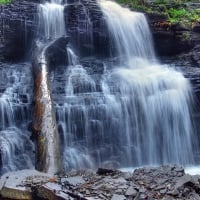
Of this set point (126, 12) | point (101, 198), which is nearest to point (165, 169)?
point (101, 198)

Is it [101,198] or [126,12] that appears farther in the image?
[126,12]

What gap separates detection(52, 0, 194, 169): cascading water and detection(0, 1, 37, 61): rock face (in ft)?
6.00

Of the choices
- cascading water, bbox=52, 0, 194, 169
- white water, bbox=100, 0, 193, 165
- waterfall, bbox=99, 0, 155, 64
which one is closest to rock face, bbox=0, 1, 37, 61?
cascading water, bbox=52, 0, 194, 169

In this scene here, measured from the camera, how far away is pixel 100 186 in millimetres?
5555

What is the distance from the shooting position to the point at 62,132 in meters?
9.80

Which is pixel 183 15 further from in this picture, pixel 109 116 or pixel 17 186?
pixel 17 186

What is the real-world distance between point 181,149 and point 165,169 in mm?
4598

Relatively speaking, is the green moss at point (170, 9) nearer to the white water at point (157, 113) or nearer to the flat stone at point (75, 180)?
the white water at point (157, 113)

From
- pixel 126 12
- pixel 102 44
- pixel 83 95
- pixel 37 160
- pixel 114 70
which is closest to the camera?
pixel 37 160

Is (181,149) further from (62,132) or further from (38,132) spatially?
(38,132)

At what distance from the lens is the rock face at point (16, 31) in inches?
508

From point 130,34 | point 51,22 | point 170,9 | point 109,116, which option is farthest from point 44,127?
point 170,9

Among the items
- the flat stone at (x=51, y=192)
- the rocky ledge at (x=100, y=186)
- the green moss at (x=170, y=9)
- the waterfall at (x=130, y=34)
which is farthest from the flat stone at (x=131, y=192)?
the green moss at (x=170, y=9)

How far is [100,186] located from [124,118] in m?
5.07
